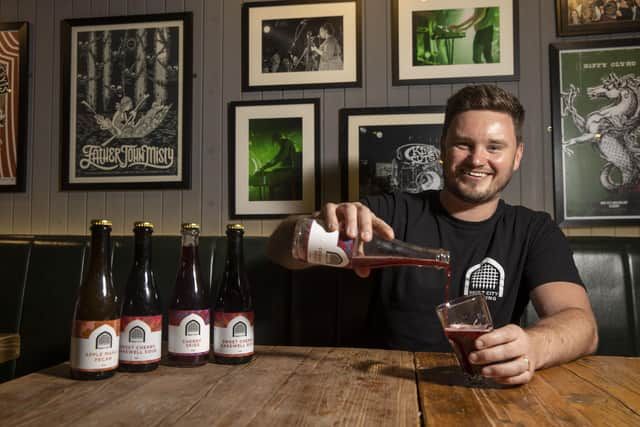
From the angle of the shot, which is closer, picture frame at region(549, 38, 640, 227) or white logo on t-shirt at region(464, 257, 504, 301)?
white logo on t-shirt at region(464, 257, 504, 301)

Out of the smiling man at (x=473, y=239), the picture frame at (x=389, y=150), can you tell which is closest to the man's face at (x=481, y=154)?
the smiling man at (x=473, y=239)

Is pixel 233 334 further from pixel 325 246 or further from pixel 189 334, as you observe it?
pixel 325 246

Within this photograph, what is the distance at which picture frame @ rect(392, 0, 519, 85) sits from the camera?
1.72 meters

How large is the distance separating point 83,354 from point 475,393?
24.5 inches

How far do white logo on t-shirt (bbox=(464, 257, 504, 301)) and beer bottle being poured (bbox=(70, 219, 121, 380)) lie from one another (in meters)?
0.90

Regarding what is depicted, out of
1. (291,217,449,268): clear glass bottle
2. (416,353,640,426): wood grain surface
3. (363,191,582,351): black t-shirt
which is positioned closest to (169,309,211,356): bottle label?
(291,217,449,268): clear glass bottle

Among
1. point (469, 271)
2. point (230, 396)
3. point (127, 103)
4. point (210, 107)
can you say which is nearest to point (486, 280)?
point (469, 271)

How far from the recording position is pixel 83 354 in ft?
2.56

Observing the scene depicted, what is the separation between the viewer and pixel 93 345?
0.78 metres

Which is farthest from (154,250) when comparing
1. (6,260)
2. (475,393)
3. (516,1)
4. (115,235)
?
(516,1)

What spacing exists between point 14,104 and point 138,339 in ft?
5.27

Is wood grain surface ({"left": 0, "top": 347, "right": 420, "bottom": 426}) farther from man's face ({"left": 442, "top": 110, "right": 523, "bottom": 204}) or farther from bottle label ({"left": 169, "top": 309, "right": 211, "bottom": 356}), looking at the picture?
man's face ({"left": 442, "top": 110, "right": 523, "bottom": 204})

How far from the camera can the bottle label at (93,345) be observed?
77 centimetres

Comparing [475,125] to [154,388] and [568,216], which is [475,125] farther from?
[154,388]
